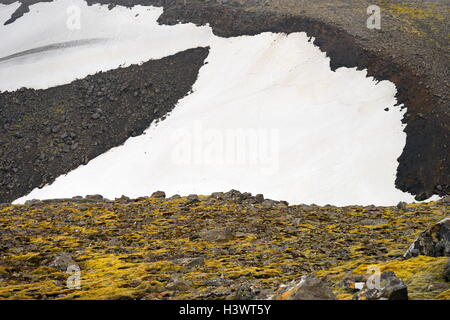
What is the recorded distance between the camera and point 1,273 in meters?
11.1

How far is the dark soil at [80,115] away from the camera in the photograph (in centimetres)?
4059

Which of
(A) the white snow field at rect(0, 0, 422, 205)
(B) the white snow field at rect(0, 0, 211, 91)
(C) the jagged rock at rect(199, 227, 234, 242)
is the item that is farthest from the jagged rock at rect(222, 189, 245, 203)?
(B) the white snow field at rect(0, 0, 211, 91)

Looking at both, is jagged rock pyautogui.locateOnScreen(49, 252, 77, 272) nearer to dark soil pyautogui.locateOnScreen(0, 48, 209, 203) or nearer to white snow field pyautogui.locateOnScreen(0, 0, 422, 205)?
white snow field pyautogui.locateOnScreen(0, 0, 422, 205)

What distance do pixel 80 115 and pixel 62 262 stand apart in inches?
1396

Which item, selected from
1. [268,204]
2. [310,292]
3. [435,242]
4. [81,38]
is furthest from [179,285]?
[81,38]

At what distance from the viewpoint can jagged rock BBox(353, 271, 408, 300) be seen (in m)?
6.12

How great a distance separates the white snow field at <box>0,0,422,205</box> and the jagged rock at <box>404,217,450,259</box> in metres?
17.1

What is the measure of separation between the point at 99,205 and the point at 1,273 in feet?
26.6

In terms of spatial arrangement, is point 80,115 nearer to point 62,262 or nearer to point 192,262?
point 62,262

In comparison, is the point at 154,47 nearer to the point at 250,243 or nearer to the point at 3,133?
the point at 3,133

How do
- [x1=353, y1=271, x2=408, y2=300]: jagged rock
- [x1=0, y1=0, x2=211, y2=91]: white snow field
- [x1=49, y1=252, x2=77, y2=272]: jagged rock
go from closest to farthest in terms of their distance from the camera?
[x1=353, y1=271, x2=408, y2=300]: jagged rock < [x1=49, y1=252, x2=77, y2=272]: jagged rock < [x1=0, y1=0, x2=211, y2=91]: white snow field

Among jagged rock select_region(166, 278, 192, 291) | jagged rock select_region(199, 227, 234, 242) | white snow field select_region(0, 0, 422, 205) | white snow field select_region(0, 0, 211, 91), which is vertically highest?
white snow field select_region(0, 0, 211, 91)

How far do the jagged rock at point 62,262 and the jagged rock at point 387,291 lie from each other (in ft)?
27.2

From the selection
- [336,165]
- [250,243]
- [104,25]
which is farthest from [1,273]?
[104,25]
